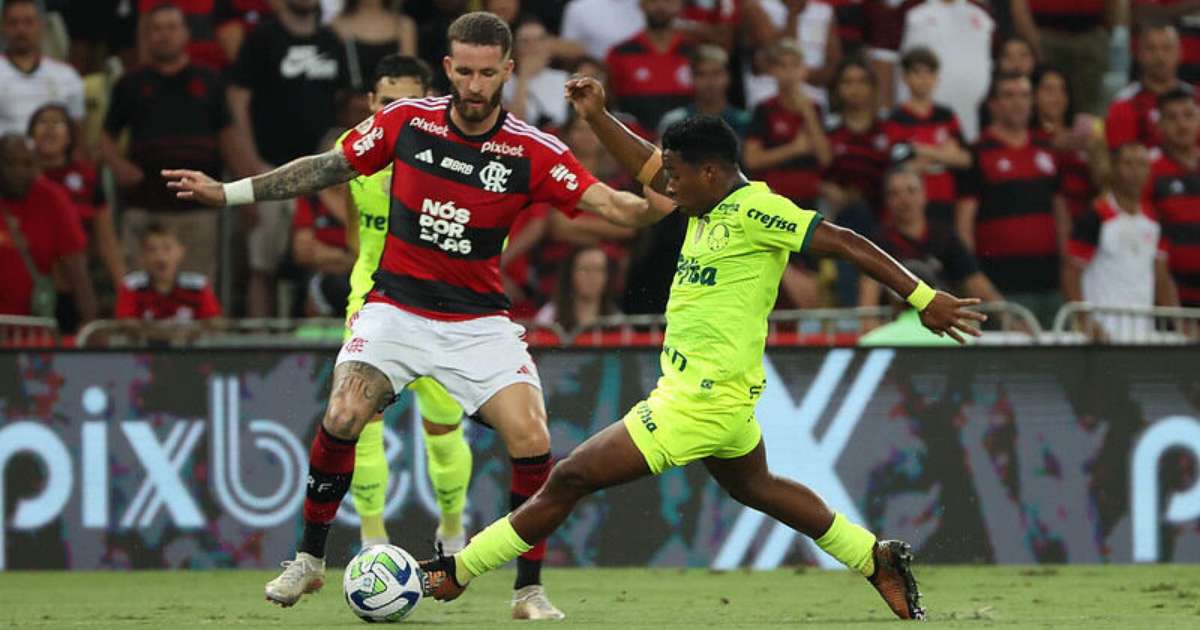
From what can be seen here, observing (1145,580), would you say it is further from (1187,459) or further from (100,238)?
(100,238)

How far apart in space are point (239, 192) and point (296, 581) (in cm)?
173

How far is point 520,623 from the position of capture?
353 inches

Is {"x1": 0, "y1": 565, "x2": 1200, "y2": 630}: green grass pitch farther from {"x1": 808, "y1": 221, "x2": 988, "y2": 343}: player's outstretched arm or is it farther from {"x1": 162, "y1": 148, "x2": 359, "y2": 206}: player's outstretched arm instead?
{"x1": 162, "y1": 148, "x2": 359, "y2": 206}: player's outstretched arm

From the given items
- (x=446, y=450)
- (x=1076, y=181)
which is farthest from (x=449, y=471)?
(x=1076, y=181)

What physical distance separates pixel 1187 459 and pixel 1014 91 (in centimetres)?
375

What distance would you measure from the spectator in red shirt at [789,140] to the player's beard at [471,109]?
6.13 m

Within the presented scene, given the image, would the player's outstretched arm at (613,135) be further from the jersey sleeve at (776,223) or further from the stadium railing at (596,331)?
the stadium railing at (596,331)

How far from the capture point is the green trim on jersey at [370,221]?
10.6 meters

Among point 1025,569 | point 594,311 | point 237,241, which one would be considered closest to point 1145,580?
point 1025,569

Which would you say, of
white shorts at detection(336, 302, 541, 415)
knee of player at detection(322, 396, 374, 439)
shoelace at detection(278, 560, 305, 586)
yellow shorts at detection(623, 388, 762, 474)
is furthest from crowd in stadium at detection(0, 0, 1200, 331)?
yellow shorts at detection(623, 388, 762, 474)

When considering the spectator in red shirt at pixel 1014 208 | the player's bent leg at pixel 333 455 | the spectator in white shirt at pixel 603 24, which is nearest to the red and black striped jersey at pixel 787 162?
the spectator in red shirt at pixel 1014 208

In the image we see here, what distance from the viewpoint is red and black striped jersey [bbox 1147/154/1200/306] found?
1474cm

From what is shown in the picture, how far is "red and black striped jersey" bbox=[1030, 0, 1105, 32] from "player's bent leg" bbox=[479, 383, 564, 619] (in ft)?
29.8

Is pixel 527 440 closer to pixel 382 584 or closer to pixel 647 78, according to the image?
pixel 382 584
